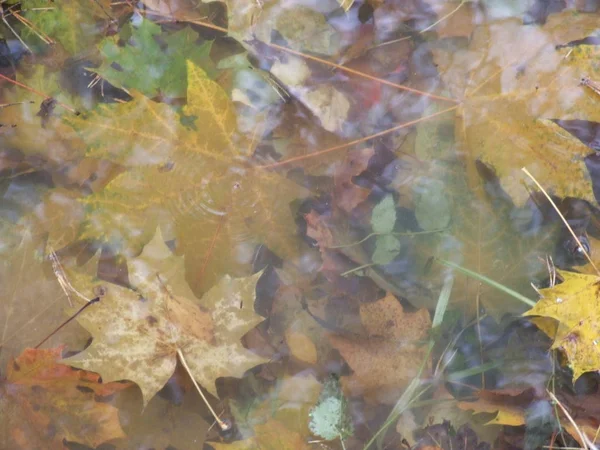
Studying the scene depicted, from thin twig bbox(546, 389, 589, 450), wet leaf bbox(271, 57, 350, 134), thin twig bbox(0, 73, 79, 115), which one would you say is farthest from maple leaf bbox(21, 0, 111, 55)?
thin twig bbox(546, 389, 589, 450)

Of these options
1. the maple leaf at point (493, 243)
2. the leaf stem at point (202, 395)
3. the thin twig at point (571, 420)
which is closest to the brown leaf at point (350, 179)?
the maple leaf at point (493, 243)

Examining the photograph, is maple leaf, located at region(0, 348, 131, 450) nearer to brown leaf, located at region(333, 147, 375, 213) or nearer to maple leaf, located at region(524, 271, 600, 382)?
brown leaf, located at region(333, 147, 375, 213)

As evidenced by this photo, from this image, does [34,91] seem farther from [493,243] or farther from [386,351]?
[493,243]

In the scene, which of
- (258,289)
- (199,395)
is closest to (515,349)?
(258,289)

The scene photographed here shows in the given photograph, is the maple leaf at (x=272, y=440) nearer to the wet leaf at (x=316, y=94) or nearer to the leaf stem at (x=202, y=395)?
the leaf stem at (x=202, y=395)

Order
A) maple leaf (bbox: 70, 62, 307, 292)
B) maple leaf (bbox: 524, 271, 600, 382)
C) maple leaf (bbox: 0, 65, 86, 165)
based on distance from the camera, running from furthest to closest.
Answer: maple leaf (bbox: 0, 65, 86, 165) → maple leaf (bbox: 70, 62, 307, 292) → maple leaf (bbox: 524, 271, 600, 382)

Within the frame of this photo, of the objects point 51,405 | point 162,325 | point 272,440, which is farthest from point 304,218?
point 51,405

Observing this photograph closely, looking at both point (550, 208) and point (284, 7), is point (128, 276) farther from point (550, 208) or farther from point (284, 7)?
point (550, 208)

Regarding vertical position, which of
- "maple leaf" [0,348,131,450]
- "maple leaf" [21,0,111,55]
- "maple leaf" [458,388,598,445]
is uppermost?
"maple leaf" [21,0,111,55]
